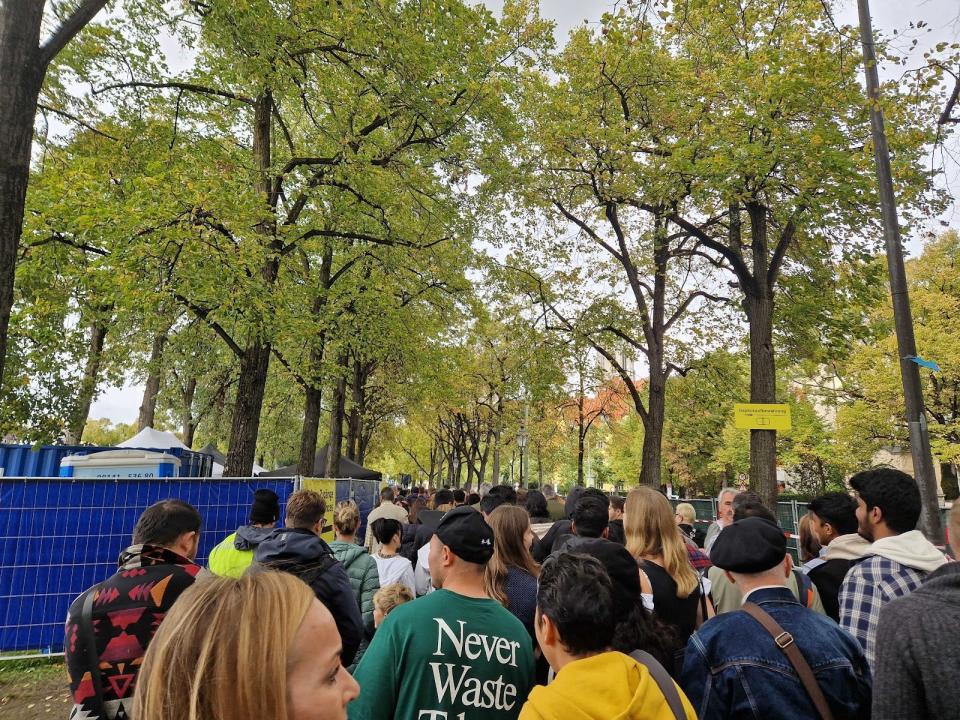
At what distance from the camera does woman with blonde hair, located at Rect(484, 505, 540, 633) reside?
10.6ft

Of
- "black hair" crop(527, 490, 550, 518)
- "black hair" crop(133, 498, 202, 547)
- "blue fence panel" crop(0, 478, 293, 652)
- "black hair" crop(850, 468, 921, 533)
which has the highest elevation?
"black hair" crop(850, 468, 921, 533)

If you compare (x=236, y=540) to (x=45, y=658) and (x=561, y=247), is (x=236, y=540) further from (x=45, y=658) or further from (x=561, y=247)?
(x=561, y=247)

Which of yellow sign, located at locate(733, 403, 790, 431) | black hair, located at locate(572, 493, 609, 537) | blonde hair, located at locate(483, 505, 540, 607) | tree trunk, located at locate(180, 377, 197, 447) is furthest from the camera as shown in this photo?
tree trunk, located at locate(180, 377, 197, 447)

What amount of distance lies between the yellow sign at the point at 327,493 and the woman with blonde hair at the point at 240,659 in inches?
341

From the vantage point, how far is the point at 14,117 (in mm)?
4957

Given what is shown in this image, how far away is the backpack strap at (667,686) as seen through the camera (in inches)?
66.3

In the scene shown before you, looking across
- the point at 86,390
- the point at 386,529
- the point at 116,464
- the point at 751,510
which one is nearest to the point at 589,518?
the point at 751,510

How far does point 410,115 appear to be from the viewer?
12.8 metres

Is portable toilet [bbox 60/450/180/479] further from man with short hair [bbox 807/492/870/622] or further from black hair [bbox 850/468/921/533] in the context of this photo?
black hair [bbox 850/468/921/533]

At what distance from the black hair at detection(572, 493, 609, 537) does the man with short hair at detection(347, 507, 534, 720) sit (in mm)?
1860

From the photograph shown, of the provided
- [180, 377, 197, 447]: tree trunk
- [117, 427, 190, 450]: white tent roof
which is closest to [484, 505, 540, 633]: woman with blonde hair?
[117, 427, 190, 450]: white tent roof

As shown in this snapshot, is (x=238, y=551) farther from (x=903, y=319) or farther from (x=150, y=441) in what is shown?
(x=150, y=441)

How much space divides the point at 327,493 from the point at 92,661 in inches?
339

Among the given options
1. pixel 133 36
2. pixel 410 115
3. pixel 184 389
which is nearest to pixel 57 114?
pixel 133 36
